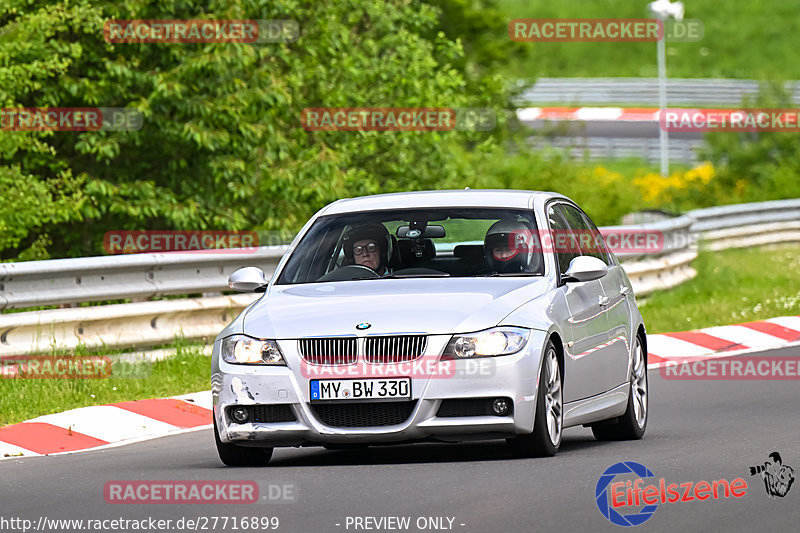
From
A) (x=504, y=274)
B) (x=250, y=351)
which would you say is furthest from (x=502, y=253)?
(x=250, y=351)

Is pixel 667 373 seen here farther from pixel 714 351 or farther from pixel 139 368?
pixel 139 368

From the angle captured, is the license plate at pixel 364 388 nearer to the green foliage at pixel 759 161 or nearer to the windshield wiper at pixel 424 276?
the windshield wiper at pixel 424 276

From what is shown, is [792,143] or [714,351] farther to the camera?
[792,143]

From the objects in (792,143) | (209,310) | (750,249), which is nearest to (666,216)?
(750,249)

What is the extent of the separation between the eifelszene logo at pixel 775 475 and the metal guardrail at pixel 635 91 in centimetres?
5042

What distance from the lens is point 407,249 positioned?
35.6 ft

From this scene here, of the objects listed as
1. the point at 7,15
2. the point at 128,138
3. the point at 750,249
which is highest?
the point at 7,15

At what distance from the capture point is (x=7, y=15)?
71.9 feet

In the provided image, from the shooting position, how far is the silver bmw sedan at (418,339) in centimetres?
930

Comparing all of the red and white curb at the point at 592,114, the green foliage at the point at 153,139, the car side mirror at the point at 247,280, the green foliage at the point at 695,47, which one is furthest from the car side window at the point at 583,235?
the green foliage at the point at 695,47

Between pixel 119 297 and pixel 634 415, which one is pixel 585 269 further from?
pixel 119 297

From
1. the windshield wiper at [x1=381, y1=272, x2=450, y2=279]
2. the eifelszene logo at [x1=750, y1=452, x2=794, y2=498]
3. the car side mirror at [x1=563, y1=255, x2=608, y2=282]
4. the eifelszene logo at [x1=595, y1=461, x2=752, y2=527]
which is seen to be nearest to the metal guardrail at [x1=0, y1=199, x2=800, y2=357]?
the windshield wiper at [x1=381, y1=272, x2=450, y2=279]

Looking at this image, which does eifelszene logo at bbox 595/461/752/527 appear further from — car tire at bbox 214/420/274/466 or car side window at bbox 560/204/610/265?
car side window at bbox 560/204/610/265

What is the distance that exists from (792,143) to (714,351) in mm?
29562
